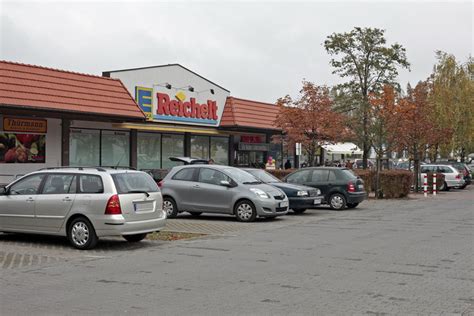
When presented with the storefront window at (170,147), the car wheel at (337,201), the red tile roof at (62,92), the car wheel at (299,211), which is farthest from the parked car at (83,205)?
the storefront window at (170,147)

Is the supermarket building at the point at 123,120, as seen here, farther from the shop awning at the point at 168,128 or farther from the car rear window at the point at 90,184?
the car rear window at the point at 90,184

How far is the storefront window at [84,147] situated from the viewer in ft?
87.0

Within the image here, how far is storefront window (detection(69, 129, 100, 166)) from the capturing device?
26520mm

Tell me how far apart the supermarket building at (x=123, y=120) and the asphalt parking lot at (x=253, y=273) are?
10957 mm

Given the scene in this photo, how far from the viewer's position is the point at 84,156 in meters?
27.0

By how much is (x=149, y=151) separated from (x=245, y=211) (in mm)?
15333

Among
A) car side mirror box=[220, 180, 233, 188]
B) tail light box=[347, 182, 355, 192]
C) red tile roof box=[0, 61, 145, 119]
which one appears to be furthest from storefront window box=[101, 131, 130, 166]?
car side mirror box=[220, 180, 233, 188]

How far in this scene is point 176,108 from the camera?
31.0 meters

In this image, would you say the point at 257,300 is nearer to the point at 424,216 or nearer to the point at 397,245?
the point at 397,245

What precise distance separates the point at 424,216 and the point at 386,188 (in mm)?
7902

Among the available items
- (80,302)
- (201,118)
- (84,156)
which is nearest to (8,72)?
(84,156)

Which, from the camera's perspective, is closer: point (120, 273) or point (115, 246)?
point (120, 273)

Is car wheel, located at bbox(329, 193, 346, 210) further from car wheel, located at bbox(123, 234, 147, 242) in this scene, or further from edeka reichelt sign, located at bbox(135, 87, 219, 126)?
edeka reichelt sign, located at bbox(135, 87, 219, 126)

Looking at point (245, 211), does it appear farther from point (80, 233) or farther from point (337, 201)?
point (80, 233)
